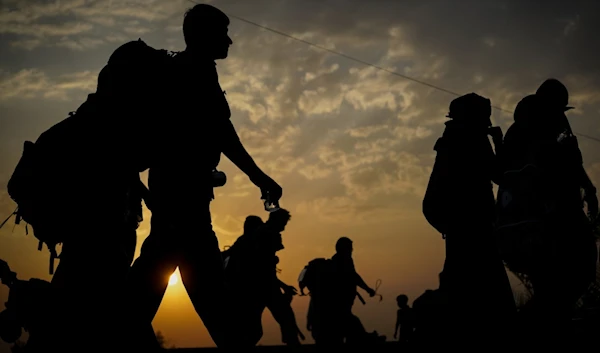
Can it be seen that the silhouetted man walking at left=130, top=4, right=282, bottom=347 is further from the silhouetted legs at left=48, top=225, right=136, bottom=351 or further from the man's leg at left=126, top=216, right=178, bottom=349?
the silhouetted legs at left=48, top=225, right=136, bottom=351

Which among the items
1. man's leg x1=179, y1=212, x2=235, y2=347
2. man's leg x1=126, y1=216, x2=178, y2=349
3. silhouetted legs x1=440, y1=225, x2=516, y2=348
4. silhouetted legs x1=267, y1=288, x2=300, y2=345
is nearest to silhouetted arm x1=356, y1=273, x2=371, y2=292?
silhouetted legs x1=267, y1=288, x2=300, y2=345

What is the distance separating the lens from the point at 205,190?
12.8 ft

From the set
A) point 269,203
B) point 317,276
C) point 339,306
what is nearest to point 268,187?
point 269,203

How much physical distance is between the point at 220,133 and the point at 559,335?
2.75m

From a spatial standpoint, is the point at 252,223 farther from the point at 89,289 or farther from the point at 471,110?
the point at 89,289

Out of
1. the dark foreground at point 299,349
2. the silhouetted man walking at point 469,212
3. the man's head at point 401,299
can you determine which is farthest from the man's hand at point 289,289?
the man's head at point 401,299

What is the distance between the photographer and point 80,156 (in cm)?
336

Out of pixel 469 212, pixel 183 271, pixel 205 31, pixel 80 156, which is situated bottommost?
pixel 183 271

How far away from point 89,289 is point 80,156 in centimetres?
68

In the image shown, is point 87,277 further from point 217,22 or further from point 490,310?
point 490,310

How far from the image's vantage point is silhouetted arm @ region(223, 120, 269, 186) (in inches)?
159

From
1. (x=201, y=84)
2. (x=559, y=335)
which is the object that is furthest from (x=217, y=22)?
(x=559, y=335)

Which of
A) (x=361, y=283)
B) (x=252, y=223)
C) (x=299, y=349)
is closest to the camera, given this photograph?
(x=252, y=223)

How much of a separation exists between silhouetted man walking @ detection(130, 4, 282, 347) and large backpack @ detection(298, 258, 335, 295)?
644cm
